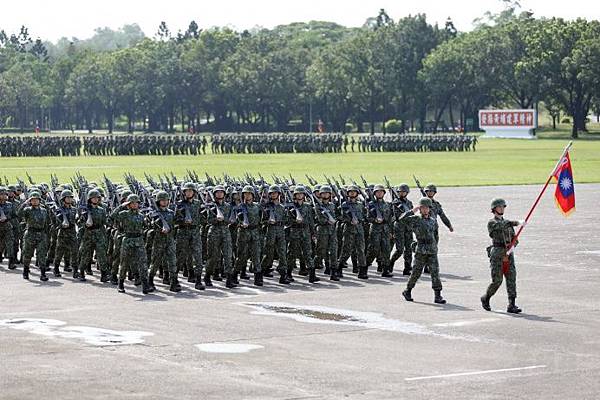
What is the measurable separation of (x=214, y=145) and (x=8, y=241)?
2382 inches

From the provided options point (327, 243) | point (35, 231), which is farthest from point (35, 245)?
point (327, 243)

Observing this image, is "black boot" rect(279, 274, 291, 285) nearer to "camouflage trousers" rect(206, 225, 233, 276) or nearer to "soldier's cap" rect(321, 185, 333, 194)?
"camouflage trousers" rect(206, 225, 233, 276)

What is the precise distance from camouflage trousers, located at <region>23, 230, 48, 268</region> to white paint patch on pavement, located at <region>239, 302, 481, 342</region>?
520 centimetres

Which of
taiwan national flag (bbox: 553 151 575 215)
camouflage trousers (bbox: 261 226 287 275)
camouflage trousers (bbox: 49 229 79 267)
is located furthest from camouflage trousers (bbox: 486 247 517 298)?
camouflage trousers (bbox: 49 229 79 267)

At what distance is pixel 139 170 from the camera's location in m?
58.8

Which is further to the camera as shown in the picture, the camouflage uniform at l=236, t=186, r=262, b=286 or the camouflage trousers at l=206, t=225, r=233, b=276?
the camouflage uniform at l=236, t=186, r=262, b=286

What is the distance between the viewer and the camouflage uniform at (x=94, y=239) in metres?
22.0

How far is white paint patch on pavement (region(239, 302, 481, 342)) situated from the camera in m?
16.3

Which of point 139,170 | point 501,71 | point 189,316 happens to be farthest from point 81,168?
point 501,71

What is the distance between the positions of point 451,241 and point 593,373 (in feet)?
50.1

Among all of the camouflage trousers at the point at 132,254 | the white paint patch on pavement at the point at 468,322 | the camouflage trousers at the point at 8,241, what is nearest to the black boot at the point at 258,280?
the camouflage trousers at the point at 132,254

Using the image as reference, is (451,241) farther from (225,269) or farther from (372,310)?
(372,310)

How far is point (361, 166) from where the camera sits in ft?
209

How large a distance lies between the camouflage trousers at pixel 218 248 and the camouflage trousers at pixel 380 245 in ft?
8.80
